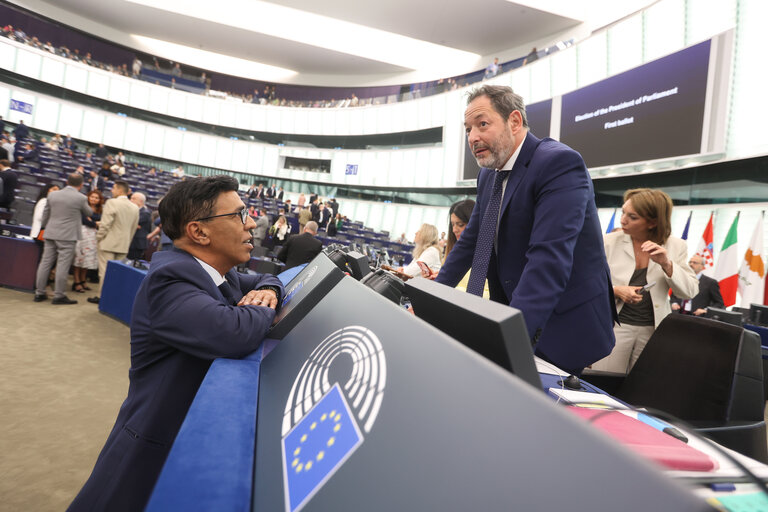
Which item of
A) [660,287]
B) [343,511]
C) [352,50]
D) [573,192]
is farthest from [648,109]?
[352,50]

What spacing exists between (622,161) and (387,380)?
31.0 feet

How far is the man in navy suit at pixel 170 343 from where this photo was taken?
96 centimetres

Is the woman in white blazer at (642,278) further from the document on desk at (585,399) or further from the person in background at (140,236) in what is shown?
the person in background at (140,236)

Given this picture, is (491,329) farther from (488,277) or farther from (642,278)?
(642,278)

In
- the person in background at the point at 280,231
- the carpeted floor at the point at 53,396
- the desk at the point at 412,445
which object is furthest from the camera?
the person in background at the point at 280,231

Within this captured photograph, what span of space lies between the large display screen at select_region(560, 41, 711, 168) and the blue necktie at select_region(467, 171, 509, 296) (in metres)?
7.34

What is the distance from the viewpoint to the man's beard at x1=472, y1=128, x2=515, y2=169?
4.96ft

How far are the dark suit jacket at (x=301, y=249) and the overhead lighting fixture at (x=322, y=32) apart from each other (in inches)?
614

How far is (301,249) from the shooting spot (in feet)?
16.9

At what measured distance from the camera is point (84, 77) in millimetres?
19844

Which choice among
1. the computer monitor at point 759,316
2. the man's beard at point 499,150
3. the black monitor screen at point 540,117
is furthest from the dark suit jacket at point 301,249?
the black monitor screen at point 540,117

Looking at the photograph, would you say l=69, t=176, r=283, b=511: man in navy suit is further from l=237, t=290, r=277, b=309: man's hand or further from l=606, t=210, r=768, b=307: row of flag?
l=606, t=210, r=768, b=307: row of flag

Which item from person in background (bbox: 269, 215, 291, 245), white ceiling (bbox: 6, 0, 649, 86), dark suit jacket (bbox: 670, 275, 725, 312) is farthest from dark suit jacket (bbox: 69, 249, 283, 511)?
white ceiling (bbox: 6, 0, 649, 86)

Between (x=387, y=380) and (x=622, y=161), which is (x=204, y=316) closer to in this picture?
(x=387, y=380)
